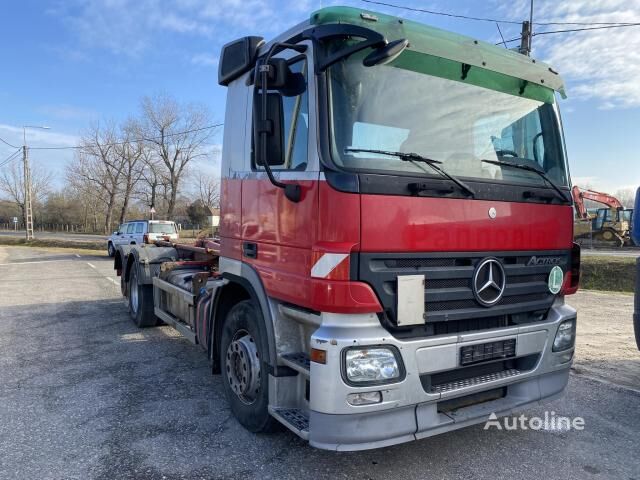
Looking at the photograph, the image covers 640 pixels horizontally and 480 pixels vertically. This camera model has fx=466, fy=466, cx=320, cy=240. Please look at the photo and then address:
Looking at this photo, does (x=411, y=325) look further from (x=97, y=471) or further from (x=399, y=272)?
(x=97, y=471)

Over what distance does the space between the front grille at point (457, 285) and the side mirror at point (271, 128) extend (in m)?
0.87

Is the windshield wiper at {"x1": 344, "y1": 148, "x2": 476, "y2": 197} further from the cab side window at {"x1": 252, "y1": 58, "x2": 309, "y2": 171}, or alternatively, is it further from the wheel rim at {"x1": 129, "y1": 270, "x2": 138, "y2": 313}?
the wheel rim at {"x1": 129, "y1": 270, "x2": 138, "y2": 313}

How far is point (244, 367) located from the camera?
3510mm

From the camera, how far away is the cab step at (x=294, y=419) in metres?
2.75

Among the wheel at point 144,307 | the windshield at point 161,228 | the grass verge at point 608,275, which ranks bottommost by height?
the grass verge at point 608,275

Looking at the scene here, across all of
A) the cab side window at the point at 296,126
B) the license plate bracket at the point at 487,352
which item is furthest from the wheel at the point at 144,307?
the license plate bracket at the point at 487,352

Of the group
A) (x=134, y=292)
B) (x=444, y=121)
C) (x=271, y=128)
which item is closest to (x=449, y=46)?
(x=444, y=121)

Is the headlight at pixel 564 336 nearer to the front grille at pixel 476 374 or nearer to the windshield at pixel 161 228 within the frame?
the front grille at pixel 476 374

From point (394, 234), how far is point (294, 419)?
1309mm

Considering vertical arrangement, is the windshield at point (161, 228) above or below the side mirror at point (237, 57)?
below

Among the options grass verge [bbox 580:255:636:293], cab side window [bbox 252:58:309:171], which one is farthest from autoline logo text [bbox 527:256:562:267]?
grass verge [bbox 580:255:636:293]

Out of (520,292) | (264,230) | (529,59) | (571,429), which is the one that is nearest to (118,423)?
(264,230)

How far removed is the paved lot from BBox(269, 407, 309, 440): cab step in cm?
38

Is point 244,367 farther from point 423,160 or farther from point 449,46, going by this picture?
point 449,46
